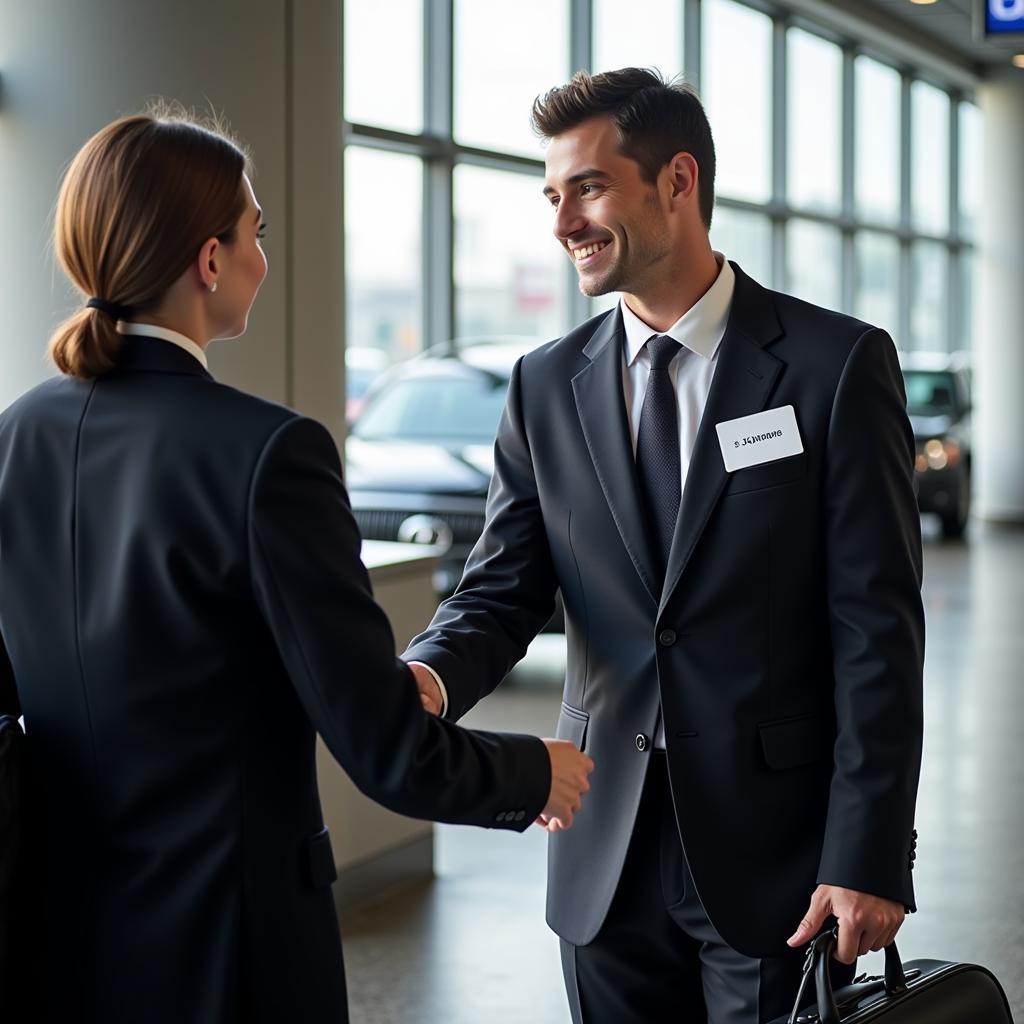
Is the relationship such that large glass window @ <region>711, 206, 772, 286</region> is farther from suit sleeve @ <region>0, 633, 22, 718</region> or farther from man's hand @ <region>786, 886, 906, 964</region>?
suit sleeve @ <region>0, 633, 22, 718</region>

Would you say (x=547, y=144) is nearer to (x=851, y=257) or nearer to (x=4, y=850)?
(x=4, y=850)

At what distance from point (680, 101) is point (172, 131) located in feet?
2.49

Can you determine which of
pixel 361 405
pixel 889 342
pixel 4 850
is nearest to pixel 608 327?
pixel 889 342

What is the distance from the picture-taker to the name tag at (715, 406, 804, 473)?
1.87 m

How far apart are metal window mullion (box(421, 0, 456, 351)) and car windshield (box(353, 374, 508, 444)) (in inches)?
68.6

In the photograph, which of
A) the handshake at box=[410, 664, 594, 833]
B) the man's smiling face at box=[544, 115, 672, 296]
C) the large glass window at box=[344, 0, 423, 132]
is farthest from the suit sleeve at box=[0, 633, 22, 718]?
the large glass window at box=[344, 0, 423, 132]

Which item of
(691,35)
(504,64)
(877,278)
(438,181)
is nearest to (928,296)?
(877,278)

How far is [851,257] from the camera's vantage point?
15.4 meters

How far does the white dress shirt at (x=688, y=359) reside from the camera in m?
1.98

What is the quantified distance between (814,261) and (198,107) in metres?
11.7

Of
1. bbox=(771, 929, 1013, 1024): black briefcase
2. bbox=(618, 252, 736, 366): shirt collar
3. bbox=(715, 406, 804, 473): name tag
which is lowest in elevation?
bbox=(771, 929, 1013, 1024): black briefcase

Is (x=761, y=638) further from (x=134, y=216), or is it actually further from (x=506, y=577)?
(x=134, y=216)

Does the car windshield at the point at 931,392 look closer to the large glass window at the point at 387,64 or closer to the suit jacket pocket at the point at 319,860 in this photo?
the large glass window at the point at 387,64

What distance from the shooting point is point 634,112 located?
1.99 metres
